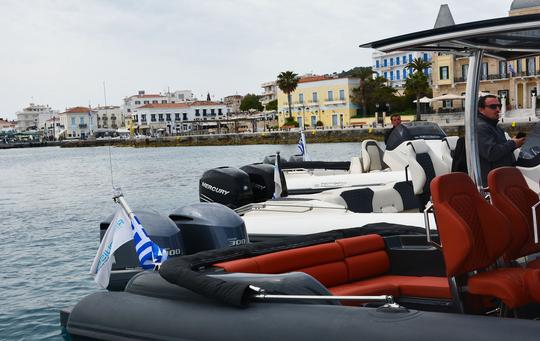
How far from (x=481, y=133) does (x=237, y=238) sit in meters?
2.09

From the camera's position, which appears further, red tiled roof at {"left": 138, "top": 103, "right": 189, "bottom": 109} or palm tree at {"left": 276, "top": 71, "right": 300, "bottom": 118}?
red tiled roof at {"left": 138, "top": 103, "right": 189, "bottom": 109}

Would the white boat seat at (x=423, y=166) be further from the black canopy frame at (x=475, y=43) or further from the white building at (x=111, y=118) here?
the white building at (x=111, y=118)

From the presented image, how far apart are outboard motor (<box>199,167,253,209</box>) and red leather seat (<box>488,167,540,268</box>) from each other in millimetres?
4959

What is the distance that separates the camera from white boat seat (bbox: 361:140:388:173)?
42.1 ft

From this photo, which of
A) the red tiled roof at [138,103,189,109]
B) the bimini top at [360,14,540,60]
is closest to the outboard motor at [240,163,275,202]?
the bimini top at [360,14,540,60]

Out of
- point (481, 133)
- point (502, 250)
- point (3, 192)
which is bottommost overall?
point (3, 192)

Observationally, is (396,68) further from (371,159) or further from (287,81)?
(371,159)

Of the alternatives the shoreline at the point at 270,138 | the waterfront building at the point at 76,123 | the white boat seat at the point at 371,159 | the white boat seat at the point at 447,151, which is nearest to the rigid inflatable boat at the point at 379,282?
the white boat seat at the point at 447,151

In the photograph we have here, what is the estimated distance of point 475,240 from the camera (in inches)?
160

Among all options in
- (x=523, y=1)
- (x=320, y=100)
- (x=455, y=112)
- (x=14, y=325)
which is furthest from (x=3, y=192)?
(x=320, y=100)

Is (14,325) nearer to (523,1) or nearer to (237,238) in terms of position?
(237,238)

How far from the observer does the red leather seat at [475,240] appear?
3883 millimetres

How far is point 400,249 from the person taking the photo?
17.2ft

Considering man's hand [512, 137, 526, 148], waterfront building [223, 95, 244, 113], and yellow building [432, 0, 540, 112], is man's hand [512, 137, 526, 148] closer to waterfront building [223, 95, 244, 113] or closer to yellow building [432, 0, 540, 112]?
yellow building [432, 0, 540, 112]
